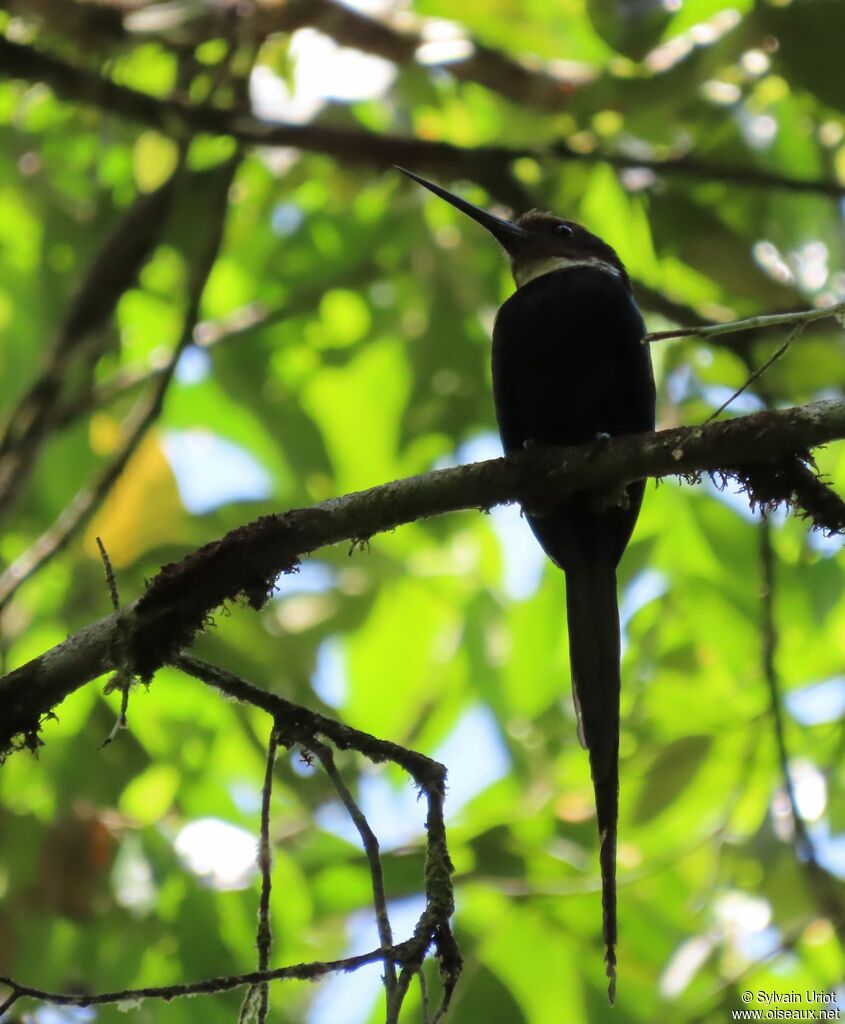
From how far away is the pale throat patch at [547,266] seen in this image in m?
4.01

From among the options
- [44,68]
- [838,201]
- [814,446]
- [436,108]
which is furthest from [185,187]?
[814,446]

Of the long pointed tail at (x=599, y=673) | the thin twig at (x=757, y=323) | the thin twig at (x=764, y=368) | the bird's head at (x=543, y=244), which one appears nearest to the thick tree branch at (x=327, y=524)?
the thin twig at (x=764, y=368)

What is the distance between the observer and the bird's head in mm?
4164

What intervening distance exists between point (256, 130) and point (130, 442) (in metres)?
1.24

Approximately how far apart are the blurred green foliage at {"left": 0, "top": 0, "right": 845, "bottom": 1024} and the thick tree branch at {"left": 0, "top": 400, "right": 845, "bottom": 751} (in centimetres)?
54

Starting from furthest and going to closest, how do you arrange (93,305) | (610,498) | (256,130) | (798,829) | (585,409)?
(93,305) < (256,130) < (585,409) < (798,829) < (610,498)

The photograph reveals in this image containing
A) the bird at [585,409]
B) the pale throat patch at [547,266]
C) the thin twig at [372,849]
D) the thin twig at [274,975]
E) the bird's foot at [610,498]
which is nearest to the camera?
the thin twig at [274,975]

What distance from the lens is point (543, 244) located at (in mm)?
4234

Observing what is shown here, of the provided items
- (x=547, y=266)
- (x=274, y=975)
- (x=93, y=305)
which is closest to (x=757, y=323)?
(x=274, y=975)

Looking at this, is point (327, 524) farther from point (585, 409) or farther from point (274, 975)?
point (585, 409)

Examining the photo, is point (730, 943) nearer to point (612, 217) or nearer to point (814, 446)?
point (814, 446)

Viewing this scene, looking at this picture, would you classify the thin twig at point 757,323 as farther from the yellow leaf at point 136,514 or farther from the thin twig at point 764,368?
the yellow leaf at point 136,514

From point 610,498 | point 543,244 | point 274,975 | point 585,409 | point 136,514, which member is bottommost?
point 274,975

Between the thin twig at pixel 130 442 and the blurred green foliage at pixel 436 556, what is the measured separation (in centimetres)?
14
